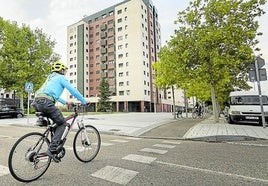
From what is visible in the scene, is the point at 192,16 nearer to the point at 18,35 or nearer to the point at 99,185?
the point at 99,185

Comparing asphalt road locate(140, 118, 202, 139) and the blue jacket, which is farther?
asphalt road locate(140, 118, 202, 139)

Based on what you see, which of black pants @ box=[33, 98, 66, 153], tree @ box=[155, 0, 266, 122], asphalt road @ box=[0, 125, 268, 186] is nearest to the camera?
asphalt road @ box=[0, 125, 268, 186]

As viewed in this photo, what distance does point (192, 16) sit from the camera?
14461 millimetres

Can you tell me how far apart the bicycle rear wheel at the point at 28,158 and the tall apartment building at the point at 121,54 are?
5601 centimetres

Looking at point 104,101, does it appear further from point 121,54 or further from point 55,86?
point 55,86

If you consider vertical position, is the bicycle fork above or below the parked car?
below

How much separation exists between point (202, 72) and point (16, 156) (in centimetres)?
1258

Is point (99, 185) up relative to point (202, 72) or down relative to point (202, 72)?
down

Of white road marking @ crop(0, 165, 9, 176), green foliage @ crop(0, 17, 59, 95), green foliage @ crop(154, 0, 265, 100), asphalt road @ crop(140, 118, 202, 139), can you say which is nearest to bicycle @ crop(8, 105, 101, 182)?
white road marking @ crop(0, 165, 9, 176)

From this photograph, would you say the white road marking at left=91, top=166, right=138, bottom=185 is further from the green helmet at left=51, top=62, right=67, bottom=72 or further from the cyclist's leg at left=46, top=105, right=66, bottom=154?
the green helmet at left=51, top=62, right=67, bottom=72

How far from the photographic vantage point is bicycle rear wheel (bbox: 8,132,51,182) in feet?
11.6

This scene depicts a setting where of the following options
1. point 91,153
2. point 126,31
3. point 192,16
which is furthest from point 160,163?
point 126,31

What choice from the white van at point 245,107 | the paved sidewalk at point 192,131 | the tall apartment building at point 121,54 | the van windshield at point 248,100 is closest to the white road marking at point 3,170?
the paved sidewalk at point 192,131

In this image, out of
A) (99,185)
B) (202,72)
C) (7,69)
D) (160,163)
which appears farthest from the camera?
(7,69)
